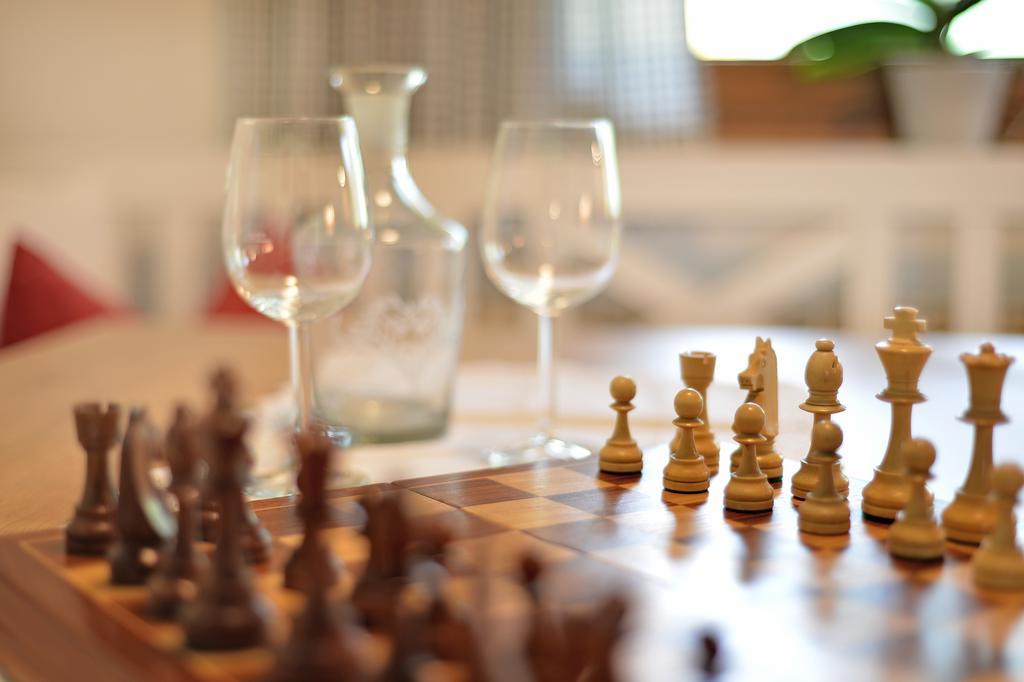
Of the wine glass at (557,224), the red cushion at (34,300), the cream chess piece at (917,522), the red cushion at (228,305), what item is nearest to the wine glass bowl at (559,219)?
the wine glass at (557,224)

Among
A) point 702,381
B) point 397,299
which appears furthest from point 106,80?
point 702,381

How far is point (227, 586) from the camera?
54 cm

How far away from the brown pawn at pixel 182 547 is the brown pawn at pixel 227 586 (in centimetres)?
2

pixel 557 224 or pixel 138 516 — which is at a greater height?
pixel 557 224

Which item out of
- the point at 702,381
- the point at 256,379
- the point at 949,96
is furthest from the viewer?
the point at 949,96

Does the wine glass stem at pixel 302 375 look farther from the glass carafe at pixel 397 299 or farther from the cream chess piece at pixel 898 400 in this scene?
the cream chess piece at pixel 898 400

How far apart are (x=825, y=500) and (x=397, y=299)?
56 cm

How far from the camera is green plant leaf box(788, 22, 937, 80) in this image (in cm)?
297

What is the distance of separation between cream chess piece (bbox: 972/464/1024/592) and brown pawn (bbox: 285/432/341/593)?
0.33m

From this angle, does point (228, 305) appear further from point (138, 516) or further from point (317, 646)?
point (317, 646)

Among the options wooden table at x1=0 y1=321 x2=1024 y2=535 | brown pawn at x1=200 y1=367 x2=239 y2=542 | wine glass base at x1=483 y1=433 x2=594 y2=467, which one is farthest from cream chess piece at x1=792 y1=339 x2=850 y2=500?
brown pawn at x1=200 y1=367 x2=239 y2=542

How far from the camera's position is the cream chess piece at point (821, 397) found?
82 cm

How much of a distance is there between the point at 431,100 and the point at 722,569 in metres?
3.11

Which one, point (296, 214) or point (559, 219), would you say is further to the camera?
point (559, 219)
